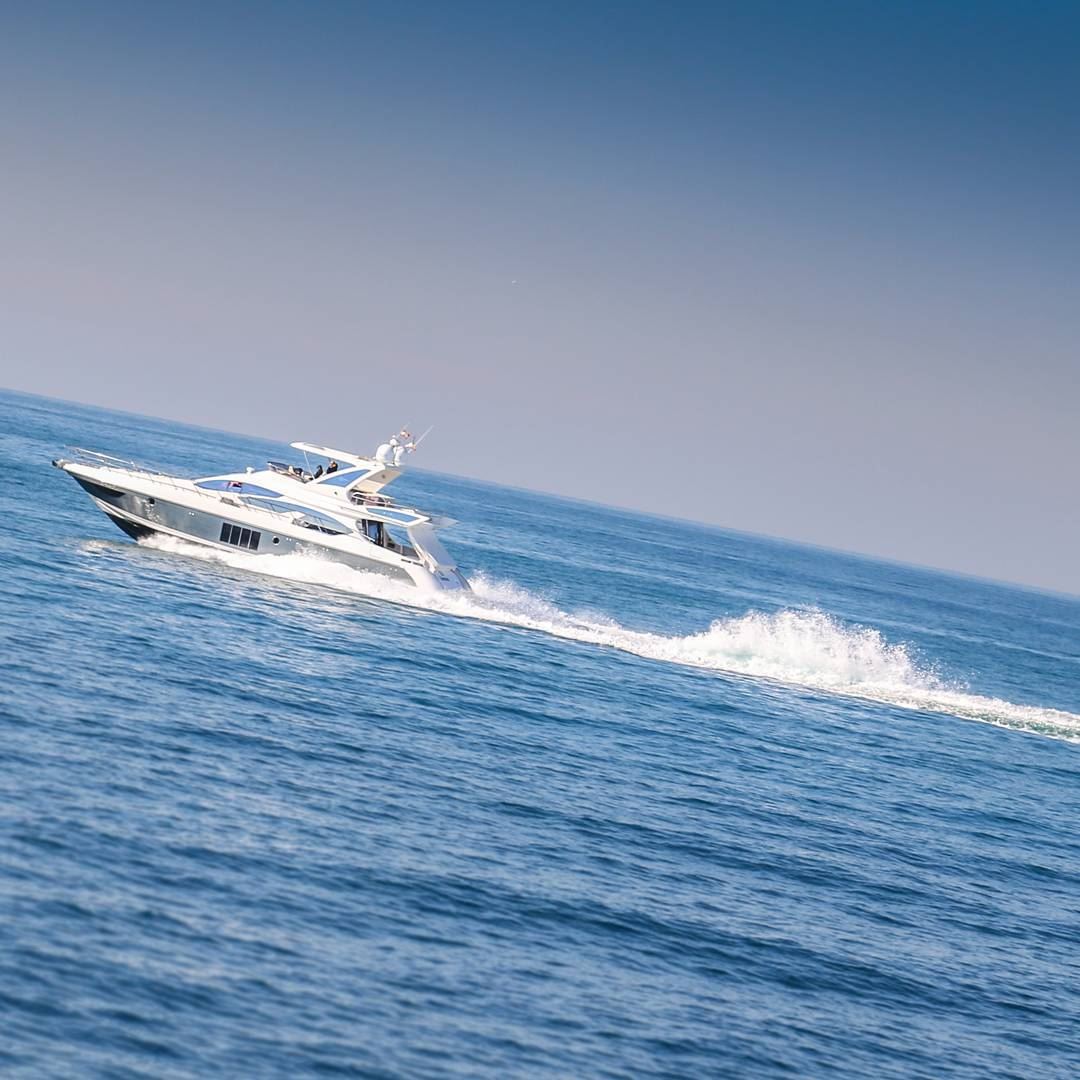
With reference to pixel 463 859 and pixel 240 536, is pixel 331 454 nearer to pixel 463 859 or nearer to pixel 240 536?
pixel 240 536

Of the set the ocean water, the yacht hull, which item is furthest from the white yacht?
the ocean water

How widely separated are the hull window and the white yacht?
0.03m

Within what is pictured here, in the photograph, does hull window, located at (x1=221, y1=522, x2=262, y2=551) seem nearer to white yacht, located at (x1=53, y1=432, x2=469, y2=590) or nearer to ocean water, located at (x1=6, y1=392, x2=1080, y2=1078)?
white yacht, located at (x1=53, y1=432, x2=469, y2=590)

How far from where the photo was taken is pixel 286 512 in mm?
42500

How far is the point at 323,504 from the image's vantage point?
42406 mm

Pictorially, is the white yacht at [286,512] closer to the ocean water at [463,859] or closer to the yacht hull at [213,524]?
the yacht hull at [213,524]

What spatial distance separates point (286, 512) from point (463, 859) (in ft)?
84.4

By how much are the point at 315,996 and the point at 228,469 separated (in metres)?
119

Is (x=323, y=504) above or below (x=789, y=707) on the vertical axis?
above

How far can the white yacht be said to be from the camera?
4234cm

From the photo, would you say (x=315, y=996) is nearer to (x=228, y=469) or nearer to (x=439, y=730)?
(x=439, y=730)


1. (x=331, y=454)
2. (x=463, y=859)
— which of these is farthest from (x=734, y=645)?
(x=463, y=859)

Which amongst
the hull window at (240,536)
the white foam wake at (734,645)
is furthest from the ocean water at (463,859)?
the white foam wake at (734,645)

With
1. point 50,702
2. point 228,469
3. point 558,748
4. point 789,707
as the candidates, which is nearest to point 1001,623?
point 228,469
